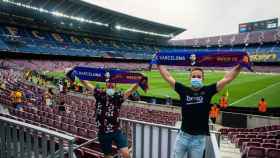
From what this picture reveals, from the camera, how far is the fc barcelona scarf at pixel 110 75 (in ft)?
18.2

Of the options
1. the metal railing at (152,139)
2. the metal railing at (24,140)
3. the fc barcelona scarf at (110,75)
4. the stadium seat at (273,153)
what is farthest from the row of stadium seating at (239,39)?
the metal railing at (24,140)

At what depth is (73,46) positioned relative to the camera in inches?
2272

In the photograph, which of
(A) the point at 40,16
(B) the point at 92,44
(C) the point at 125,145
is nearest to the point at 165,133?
(C) the point at 125,145

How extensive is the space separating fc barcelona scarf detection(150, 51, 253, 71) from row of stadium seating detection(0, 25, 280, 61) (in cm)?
3078

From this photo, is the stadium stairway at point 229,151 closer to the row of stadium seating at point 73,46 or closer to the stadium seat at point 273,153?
the stadium seat at point 273,153

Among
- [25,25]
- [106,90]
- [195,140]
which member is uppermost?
[25,25]

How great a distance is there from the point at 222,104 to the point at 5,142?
16336 mm

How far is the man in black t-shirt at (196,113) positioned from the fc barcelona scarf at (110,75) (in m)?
1.38

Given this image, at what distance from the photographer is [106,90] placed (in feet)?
16.4

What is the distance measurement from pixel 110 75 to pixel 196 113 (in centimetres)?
222

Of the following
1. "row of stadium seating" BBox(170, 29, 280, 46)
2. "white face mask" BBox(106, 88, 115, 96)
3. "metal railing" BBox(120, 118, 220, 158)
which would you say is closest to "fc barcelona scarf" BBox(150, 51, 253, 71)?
"white face mask" BBox(106, 88, 115, 96)

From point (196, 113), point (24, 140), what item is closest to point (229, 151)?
point (196, 113)

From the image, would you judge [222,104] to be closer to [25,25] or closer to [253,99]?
[253,99]

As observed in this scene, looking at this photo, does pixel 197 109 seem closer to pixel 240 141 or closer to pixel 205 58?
pixel 205 58
